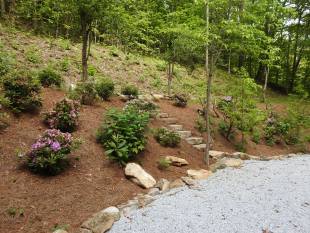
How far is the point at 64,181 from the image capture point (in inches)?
115

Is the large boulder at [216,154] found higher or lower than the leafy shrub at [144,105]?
lower

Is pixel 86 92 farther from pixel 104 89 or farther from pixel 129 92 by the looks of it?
pixel 129 92

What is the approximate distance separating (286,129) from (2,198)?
11036 mm

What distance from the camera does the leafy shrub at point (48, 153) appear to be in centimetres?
279

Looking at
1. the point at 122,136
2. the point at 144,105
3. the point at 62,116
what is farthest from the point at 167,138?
the point at 62,116

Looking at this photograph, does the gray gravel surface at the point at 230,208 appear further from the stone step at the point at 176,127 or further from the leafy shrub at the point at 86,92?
the leafy shrub at the point at 86,92

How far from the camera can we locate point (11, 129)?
3533mm

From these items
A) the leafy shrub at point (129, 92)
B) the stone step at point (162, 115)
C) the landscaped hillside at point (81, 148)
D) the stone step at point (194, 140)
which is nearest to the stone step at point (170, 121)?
the landscaped hillside at point (81, 148)

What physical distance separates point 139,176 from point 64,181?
1.41 m

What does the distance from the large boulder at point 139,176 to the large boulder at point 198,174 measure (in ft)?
3.86

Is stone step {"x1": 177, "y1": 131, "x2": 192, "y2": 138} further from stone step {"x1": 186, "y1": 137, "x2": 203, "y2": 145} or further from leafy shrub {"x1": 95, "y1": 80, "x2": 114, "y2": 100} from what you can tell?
leafy shrub {"x1": 95, "y1": 80, "x2": 114, "y2": 100}

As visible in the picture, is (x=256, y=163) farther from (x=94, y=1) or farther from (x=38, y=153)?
(x=94, y=1)

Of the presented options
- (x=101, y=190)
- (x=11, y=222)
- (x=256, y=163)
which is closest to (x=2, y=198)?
(x=11, y=222)

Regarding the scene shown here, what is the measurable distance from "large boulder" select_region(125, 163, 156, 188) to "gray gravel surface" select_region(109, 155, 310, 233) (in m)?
0.39
